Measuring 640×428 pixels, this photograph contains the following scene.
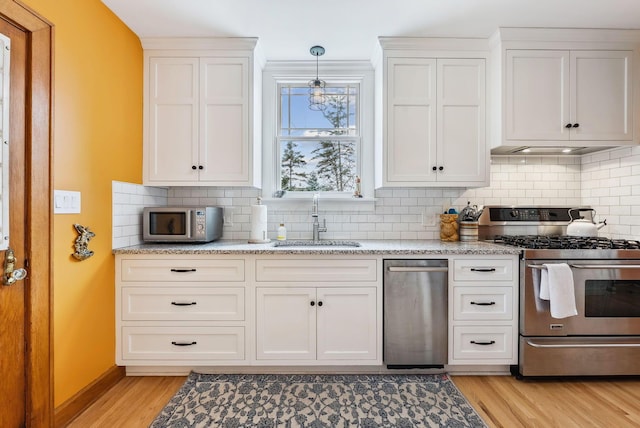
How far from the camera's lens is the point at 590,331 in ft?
7.60

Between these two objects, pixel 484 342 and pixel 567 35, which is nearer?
pixel 484 342

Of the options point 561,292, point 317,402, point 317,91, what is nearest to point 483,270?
point 561,292

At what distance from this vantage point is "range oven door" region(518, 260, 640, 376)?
91.0 inches

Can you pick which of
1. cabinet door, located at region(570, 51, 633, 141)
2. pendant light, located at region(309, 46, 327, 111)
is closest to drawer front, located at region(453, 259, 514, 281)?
cabinet door, located at region(570, 51, 633, 141)

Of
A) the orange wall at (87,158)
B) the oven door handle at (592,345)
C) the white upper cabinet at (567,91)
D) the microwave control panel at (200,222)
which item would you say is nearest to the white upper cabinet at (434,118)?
the white upper cabinet at (567,91)

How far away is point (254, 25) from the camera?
97.6 inches

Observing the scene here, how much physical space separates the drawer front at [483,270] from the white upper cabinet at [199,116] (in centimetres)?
162

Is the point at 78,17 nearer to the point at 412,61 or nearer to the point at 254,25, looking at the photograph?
the point at 254,25

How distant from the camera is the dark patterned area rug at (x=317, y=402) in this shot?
6.33ft

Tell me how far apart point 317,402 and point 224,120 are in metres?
2.05

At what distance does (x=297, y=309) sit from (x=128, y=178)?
1505 mm

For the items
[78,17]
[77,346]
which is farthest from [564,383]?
[78,17]

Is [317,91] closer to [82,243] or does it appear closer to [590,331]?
[82,243]

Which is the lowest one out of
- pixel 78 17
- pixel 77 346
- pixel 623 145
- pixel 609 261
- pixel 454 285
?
pixel 77 346
